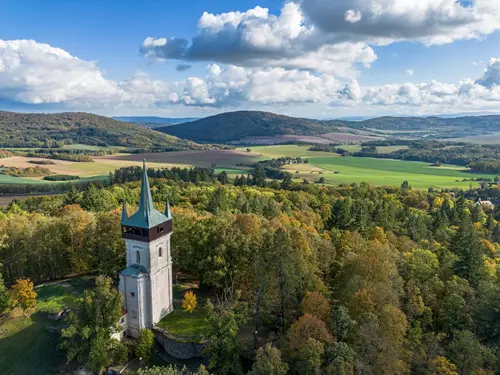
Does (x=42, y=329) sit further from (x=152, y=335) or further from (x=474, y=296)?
(x=474, y=296)

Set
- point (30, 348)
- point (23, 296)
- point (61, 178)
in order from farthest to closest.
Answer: point (61, 178) → point (23, 296) → point (30, 348)

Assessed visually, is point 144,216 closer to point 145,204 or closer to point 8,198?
point 145,204

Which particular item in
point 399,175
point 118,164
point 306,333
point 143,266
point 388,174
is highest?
point 118,164

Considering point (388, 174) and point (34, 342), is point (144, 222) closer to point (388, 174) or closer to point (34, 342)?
point (34, 342)

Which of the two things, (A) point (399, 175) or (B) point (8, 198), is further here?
(A) point (399, 175)

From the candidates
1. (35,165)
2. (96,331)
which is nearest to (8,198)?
(35,165)

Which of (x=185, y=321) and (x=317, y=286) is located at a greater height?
(x=317, y=286)

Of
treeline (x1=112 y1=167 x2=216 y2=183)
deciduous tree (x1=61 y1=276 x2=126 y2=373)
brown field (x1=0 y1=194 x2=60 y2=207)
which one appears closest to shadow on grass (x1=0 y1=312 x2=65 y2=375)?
deciduous tree (x1=61 y1=276 x2=126 y2=373)

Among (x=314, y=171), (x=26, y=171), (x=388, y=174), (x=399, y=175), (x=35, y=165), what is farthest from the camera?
(x=388, y=174)
